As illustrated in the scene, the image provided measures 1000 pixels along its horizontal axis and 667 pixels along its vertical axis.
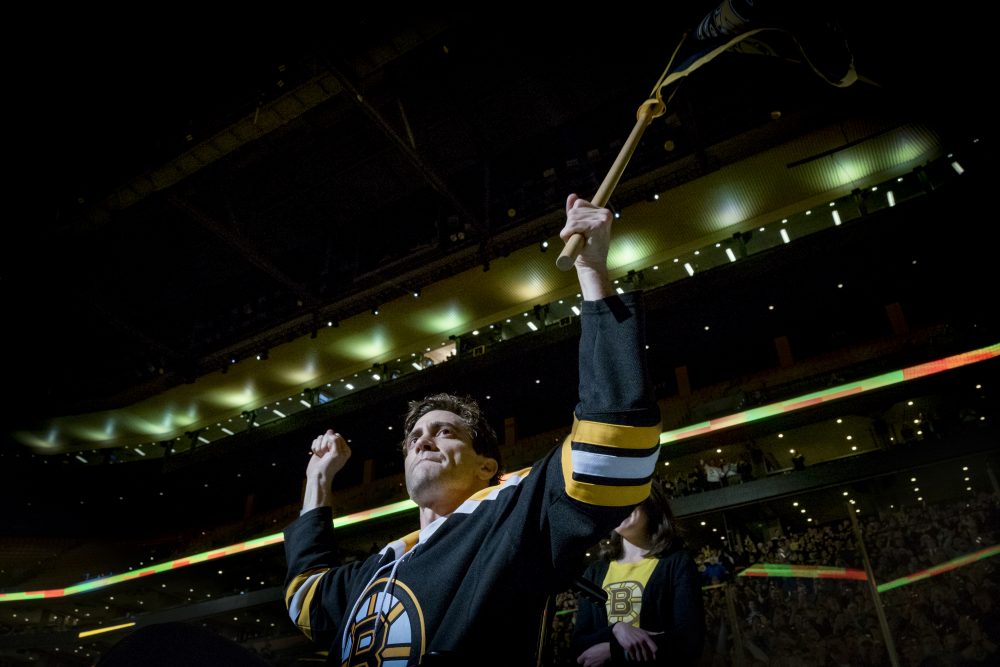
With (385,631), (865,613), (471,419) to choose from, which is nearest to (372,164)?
(865,613)

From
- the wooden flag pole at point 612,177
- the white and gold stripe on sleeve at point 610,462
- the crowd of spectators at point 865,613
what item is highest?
the wooden flag pole at point 612,177

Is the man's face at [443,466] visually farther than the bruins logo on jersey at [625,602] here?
No

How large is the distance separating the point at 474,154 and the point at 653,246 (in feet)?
14.9

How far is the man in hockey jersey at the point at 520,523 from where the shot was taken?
0.91m

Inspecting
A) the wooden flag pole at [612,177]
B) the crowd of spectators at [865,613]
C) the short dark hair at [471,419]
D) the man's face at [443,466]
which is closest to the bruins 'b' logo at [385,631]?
the man's face at [443,466]

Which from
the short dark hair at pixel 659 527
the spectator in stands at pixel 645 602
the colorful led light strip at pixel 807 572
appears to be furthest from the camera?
the colorful led light strip at pixel 807 572

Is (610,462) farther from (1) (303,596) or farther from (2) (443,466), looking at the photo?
(1) (303,596)

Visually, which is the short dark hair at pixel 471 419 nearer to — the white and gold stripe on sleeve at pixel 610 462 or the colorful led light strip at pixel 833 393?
the white and gold stripe on sleeve at pixel 610 462

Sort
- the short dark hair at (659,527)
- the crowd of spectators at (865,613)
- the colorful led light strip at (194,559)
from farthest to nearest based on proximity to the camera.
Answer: the colorful led light strip at (194,559), the crowd of spectators at (865,613), the short dark hair at (659,527)

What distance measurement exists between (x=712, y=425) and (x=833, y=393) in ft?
6.59

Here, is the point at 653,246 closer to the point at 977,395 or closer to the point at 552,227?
the point at 552,227

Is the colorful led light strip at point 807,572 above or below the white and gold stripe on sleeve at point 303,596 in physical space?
above

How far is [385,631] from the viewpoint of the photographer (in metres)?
1.13

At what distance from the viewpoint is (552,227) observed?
35.9 ft
